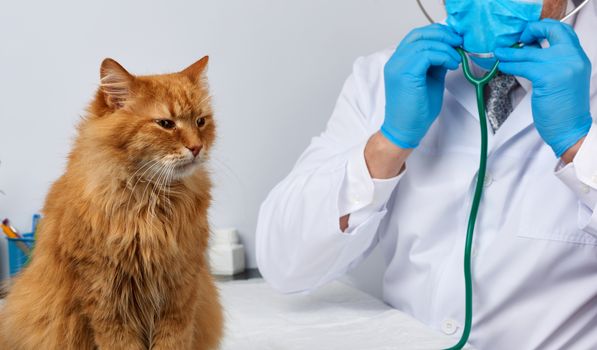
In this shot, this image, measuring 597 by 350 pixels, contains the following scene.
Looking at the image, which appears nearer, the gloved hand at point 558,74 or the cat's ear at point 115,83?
the cat's ear at point 115,83

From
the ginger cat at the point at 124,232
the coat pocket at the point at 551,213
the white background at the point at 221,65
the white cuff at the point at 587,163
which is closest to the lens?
the ginger cat at the point at 124,232

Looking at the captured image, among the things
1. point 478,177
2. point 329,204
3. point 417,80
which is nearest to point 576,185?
point 478,177

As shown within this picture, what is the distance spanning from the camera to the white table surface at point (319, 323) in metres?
1.05

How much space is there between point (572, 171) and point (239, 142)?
0.90 m

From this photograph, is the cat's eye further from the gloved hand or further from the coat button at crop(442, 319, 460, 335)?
the coat button at crop(442, 319, 460, 335)

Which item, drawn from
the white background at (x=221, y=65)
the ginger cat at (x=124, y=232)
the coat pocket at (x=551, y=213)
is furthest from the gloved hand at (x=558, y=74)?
the white background at (x=221, y=65)

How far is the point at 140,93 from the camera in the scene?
0.68 m

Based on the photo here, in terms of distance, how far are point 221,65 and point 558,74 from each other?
879mm

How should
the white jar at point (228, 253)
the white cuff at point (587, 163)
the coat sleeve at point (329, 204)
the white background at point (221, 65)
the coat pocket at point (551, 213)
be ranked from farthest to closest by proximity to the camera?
the white jar at point (228, 253) < the white background at point (221, 65) < the coat sleeve at point (329, 204) < the coat pocket at point (551, 213) < the white cuff at point (587, 163)

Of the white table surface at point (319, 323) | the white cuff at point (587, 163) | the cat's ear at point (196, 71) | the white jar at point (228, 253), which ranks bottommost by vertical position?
the white jar at point (228, 253)

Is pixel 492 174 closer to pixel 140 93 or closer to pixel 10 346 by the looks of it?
pixel 140 93

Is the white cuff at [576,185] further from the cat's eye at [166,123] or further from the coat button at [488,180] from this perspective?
the cat's eye at [166,123]

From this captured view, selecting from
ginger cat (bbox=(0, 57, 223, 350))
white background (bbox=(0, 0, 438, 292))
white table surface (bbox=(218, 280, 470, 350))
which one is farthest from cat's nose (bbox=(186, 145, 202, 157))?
white background (bbox=(0, 0, 438, 292))

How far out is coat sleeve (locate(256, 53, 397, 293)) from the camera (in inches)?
45.7
